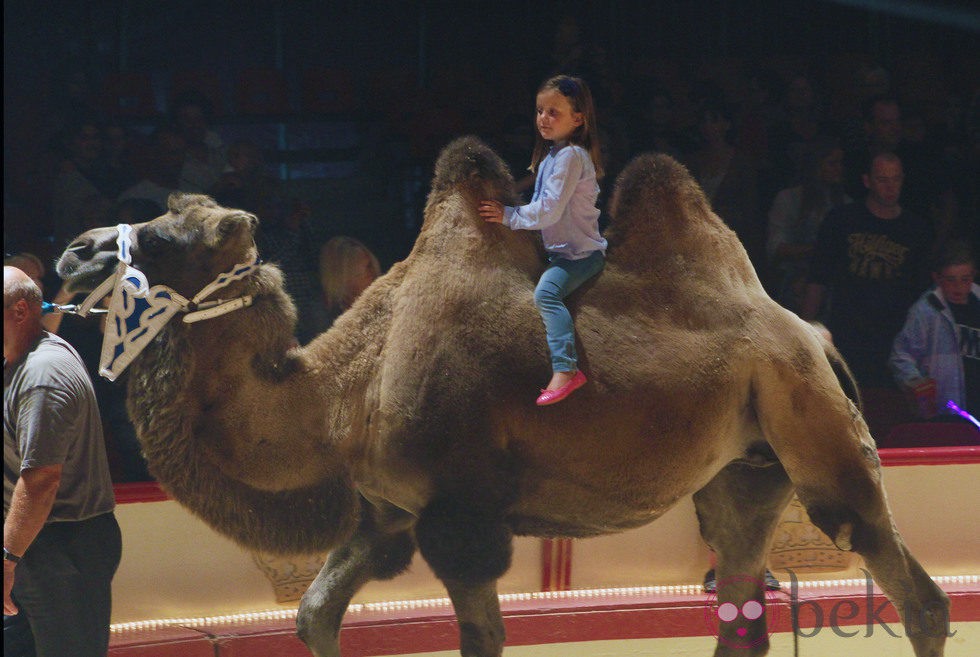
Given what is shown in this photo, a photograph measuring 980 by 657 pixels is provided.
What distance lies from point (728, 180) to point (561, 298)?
2417mm

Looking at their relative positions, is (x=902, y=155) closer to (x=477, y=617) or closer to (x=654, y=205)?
(x=654, y=205)

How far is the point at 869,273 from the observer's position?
220 inches

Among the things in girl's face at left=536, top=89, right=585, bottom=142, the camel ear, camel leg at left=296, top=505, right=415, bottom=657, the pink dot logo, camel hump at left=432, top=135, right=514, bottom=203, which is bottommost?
the pink dot logo

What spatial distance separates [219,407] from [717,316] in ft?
5.23

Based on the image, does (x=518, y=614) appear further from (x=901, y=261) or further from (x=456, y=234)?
(x=901, y=261)

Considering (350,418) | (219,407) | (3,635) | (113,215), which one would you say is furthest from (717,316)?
(113,215)

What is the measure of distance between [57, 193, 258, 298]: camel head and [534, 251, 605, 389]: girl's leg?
3.01 feet

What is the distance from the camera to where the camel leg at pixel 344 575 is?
3578 mm

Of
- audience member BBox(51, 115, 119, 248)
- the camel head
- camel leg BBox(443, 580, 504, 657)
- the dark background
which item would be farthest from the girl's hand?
audience member BBox(51, 115, 119, 248)

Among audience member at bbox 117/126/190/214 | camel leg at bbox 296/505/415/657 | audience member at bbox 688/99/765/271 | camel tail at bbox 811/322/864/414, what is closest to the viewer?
camel leg at bbox 296/505/415/657

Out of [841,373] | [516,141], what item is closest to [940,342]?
[841,373]

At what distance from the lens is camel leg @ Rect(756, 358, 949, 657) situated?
11.6ft

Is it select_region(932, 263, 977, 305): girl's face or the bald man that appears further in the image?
select_region(932, 263, 977, 305): girl's face

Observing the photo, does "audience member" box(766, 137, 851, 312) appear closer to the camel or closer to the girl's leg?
the camel
